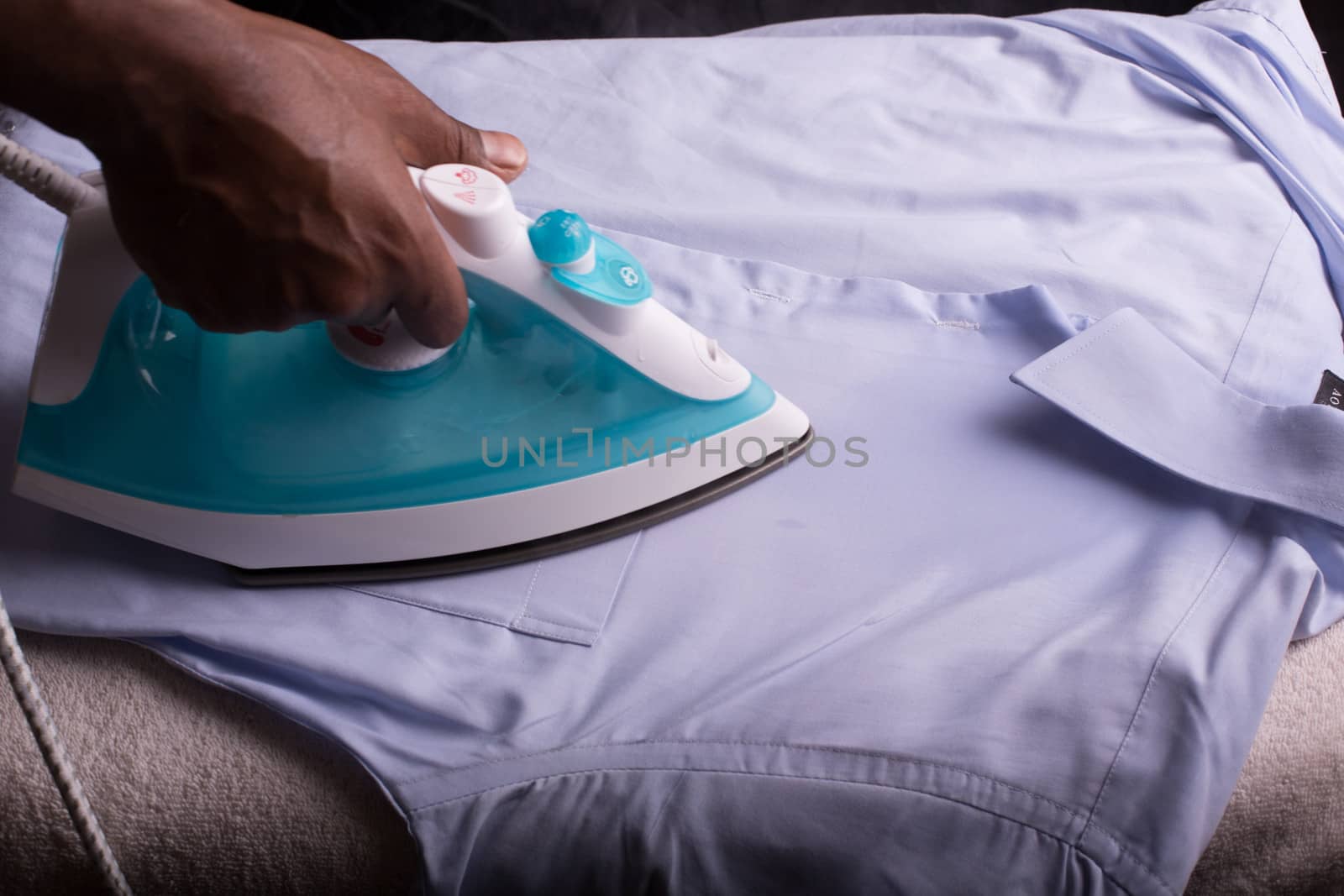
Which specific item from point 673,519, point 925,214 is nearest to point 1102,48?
point 925,214

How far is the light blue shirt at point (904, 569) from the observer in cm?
74

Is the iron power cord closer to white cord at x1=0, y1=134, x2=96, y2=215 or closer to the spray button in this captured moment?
white cord at x1=0, y1=134, x2=96, y2=215

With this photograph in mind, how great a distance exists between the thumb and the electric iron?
5.1 inches

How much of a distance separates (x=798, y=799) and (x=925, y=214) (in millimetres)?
689

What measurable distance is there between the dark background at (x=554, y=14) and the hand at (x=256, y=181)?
4.52ft

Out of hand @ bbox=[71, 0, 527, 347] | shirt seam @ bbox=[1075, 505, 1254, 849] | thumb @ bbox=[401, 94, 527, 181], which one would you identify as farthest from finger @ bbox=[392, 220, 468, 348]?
shirt seam @ bbox=[1075, 505, 1254, 849]

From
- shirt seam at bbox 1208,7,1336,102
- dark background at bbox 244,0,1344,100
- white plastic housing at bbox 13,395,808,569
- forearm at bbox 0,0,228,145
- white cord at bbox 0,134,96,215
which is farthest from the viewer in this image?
dark background at bbox 244,0,1344,100

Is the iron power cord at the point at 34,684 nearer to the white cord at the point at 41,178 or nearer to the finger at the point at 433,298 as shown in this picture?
the white cord at the point at 41,178

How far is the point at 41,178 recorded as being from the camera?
0.73m

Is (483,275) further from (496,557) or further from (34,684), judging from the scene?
(34,684)

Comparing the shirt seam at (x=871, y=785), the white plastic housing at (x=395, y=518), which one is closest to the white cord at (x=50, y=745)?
the white plastic housing at (x=395, y=518)

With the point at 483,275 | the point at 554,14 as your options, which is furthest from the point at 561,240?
the point at 554,14

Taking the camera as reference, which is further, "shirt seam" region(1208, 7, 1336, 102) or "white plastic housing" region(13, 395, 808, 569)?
"shirt seam" region(1208, 7, 1336, 102)

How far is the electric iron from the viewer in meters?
0.80
